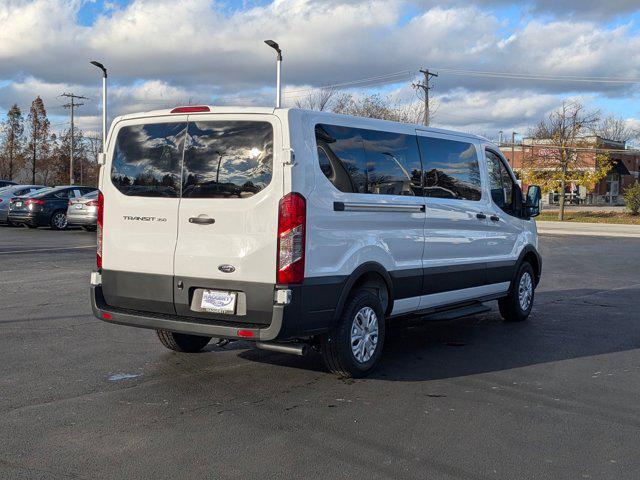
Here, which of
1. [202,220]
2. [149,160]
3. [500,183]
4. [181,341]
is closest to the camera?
[202,220]

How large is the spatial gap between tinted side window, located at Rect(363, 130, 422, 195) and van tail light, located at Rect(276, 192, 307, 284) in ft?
3.32

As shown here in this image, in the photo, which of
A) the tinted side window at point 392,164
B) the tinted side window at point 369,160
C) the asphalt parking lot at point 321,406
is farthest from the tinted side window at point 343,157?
the asphalt parking lot at point 321,406

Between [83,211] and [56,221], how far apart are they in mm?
2352

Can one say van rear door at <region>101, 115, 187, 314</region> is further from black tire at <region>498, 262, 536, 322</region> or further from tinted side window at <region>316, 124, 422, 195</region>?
black tire at <region>498, 262, 536, 322</region>

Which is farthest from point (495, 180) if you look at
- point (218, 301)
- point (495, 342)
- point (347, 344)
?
point (218, 301)

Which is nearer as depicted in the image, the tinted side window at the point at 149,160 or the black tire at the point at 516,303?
the tinted side window at the point at 149,160

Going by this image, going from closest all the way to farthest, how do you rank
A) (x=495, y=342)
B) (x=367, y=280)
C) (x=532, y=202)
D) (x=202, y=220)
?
(x=202, y=220) → (x=367, y=280) → (x=495, y=342) → (x=532, y=202)

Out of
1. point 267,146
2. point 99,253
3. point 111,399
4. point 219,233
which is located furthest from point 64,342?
point 267,146

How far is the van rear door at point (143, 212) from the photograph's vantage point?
594 cm

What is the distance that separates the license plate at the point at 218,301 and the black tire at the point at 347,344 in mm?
857

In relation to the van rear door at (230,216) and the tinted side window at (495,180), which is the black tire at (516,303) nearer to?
the tinted side window at (495,180)

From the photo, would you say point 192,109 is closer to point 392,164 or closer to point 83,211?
point 392,164

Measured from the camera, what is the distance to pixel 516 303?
9047 millimetres

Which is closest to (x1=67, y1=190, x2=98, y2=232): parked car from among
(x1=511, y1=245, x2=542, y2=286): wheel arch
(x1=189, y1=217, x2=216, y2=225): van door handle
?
(x1=511, y1=245, x2=542, y2=286): wheel arch
